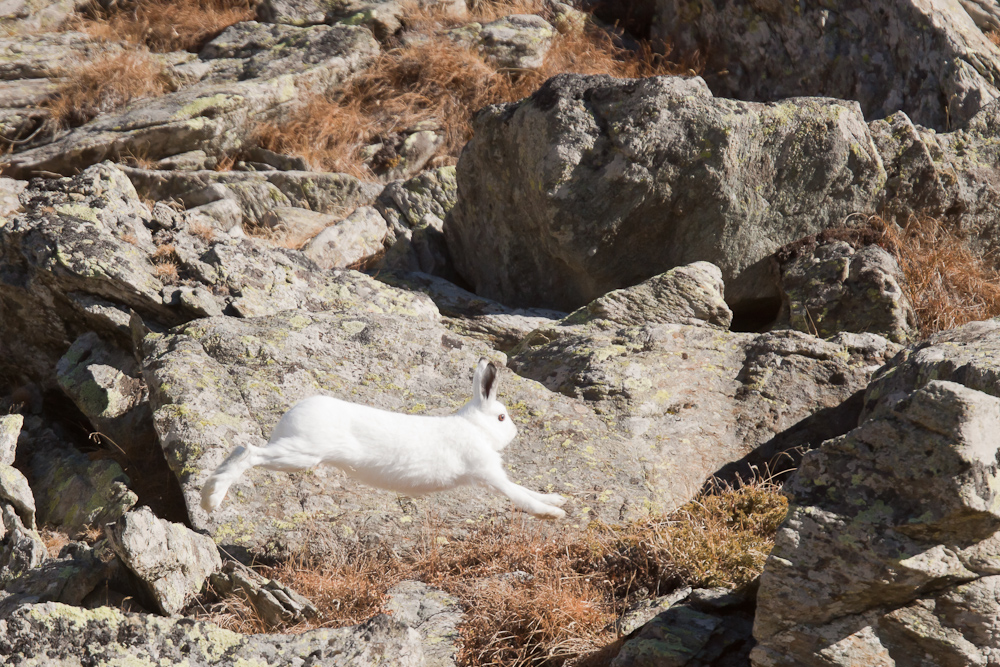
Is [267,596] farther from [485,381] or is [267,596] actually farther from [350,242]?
[350,242]

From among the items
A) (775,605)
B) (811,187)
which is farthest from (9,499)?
(811,187)

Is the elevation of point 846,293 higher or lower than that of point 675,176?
lower

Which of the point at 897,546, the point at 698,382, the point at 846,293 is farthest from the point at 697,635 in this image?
the point at 846,293

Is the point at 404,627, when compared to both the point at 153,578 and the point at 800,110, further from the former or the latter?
the point at 800,110

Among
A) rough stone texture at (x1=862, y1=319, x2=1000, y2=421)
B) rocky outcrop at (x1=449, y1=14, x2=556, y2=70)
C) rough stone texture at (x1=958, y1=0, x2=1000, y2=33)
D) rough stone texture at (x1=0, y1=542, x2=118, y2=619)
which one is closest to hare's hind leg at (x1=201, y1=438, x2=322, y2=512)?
rough stone texture at (x1=0, y1=542, x2=118, y2=619)

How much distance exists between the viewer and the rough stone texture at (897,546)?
3572 millimetres

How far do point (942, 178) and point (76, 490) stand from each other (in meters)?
8.75

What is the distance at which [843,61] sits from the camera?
38.1ft

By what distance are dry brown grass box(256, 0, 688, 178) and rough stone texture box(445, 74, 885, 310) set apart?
4500 millimetres

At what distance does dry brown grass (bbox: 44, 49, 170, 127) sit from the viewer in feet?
41.4

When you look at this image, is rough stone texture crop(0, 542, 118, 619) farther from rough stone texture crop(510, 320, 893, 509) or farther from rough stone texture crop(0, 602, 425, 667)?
rough stone texture crop(510, 320, 893, 509)

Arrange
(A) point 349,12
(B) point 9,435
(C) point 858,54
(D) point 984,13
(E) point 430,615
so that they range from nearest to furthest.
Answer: (E) point 430,615, (B) point 9,435, (C) point 858,54, (D) point 984,13, (A) point 349,12

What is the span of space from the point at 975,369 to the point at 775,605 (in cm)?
221

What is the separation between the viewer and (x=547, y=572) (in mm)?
5164
